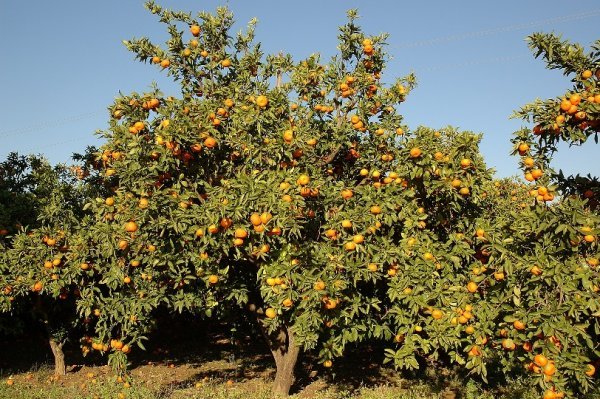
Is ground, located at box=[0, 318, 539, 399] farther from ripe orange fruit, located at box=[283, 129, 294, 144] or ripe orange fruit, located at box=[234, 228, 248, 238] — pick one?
ripe orange fruit, located at box=[283, 129, 294, 144]

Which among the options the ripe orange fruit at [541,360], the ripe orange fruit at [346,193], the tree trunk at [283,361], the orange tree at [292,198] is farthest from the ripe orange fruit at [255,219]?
the tree trunk at [283,361]

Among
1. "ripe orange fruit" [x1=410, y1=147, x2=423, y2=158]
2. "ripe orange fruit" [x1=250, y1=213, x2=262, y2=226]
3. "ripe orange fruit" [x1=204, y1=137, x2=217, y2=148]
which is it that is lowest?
"ripe orange fruit" [x1=250, y1=213, x2=262, y2=226]

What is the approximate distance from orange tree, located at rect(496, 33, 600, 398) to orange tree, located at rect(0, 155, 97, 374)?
5923mm

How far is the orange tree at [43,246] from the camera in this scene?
7453 millimetres

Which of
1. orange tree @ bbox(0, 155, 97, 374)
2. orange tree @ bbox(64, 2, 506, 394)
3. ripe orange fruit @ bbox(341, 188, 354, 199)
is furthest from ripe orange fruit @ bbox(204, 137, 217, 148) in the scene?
orange tree @ bbox(0, 155, 97, 374)

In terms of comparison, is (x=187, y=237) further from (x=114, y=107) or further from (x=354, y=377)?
(x=354, y=377)

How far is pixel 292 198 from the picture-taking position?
16.7ft

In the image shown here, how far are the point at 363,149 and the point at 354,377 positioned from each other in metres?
4.64

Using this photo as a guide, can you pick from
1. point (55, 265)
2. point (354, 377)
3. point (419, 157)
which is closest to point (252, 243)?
point (419, 157)

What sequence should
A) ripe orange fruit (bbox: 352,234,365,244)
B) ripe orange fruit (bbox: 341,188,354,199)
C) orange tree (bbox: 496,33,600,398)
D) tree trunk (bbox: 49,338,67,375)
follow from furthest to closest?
tree trunk (bbox: 49,338,67,375) → ripe orange fruit (bbox: 341,188,354,199) → ripe orange fruit (bbox: 352,234,365,244) → orange tree (bbox: 496,33,600,398)

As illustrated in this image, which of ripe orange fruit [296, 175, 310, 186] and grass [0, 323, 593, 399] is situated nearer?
ripe orange fruit [296, 175, 310, 186]

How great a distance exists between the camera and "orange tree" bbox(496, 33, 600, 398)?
411 centimetres

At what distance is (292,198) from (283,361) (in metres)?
3.86

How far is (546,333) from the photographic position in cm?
411
